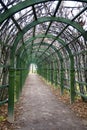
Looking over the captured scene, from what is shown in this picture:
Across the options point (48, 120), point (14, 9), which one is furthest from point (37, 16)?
point (48, 120)

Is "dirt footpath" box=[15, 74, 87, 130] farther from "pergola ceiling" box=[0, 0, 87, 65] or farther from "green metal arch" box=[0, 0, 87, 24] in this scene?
"green metal arch" box=[0, 0, 87, 24]

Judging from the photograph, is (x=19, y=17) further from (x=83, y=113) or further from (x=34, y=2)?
(x=83, y=113)

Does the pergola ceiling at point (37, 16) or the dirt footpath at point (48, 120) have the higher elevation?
the pergola ceiling at point (37, 16)

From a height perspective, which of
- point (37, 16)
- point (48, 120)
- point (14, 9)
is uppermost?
point (37, 16)

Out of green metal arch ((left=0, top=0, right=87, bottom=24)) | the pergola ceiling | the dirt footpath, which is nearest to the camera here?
green metal arch ((left=0, top=0, right=87, bottom=24))

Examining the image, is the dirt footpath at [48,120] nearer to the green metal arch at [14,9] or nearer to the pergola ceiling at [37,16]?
the pergola ceiling at [37,16]

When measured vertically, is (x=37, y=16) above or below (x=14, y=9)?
above

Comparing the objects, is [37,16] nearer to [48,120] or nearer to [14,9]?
[14,9]

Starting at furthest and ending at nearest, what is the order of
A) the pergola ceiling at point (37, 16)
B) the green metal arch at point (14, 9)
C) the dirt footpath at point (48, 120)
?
the dirt footpath at point (48, 120), the pergola ceiling at point (37, 16), the green metal arch at point (14, 9)

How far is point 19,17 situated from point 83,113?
12.7ft

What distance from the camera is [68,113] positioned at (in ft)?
28.1

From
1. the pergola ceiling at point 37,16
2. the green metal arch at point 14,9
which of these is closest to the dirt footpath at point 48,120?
the pergola ceiling at point 37,16

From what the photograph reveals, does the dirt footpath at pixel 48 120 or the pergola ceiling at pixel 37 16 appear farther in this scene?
the dirt footpath at pixel 48 120

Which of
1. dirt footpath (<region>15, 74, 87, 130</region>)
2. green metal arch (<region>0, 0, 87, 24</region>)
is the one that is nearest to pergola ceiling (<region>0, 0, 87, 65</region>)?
green metal arch (<region>0, 0, 87, 24</region>)
